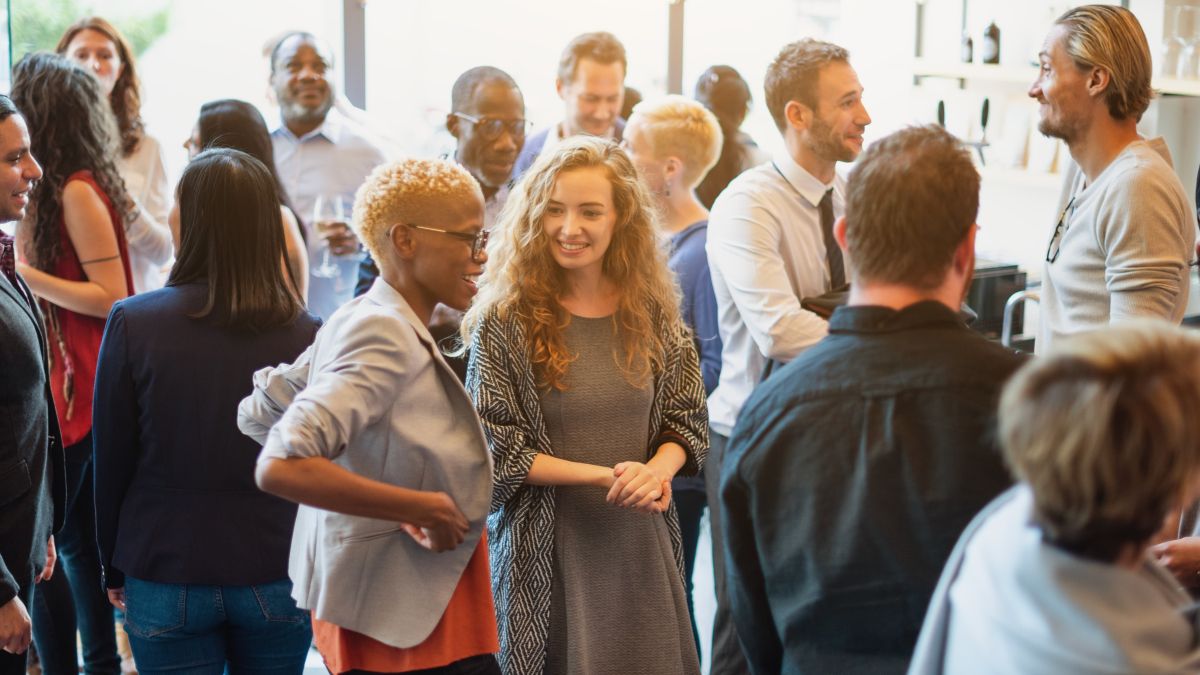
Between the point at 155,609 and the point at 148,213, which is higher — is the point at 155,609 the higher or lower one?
the lower one

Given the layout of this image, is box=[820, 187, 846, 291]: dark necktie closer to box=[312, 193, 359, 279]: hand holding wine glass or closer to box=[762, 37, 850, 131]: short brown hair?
box=[762, 37, 850, 131]: short brown hair

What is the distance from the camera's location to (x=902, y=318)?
1.44 meters

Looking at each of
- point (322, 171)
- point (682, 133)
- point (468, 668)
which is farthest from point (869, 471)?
point (322, 171)

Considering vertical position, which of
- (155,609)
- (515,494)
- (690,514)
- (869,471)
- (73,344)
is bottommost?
(690,514)

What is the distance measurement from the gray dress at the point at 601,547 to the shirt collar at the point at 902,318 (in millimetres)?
879

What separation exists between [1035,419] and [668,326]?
139cm

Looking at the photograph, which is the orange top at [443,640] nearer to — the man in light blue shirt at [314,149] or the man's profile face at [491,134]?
the man's profile face at [491,134]

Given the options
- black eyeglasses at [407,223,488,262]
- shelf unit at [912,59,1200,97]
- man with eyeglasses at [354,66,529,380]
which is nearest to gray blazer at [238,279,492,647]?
black eyeglasses at [407,223,488,262]

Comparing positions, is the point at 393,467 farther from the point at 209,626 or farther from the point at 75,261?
the point at 75,261

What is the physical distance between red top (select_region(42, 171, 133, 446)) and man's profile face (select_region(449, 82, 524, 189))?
94 centimetres

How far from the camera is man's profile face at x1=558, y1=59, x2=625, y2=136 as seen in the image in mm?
3887

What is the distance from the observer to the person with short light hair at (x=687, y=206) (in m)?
3.11

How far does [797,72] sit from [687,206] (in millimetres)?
634

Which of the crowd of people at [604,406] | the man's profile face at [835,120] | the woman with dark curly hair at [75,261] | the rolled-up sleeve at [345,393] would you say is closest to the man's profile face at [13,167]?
the crowd of people at [604,406]
